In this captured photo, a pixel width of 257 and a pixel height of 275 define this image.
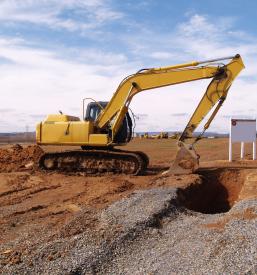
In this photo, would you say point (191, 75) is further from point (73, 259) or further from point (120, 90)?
point (73, 259)

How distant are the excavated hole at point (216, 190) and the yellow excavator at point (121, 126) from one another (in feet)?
3.08

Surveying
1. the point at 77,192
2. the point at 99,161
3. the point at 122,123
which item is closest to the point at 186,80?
the point at 122,123

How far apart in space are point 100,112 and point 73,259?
39.4 feet

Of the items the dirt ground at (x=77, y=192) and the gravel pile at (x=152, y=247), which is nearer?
the gravel pile at (x=152, y=247)

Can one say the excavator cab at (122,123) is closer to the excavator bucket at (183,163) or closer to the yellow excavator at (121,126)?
the yellow excavator at (121,126)

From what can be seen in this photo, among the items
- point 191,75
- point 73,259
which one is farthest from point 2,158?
point 73,259

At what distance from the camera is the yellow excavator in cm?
1733

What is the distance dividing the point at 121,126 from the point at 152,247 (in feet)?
35.2

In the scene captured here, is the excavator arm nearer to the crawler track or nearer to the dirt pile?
the crawler track

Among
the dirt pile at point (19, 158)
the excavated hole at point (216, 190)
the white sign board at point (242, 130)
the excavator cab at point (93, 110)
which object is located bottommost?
the excavated hole at point (216, 190)

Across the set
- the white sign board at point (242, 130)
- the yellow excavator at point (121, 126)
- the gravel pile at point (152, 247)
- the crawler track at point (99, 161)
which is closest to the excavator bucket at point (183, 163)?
the yellow excavator at point (121, 126)

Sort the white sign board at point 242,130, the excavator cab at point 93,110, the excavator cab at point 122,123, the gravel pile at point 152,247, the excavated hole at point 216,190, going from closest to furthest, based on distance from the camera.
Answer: the gravel pile at point 152,247 → the excavated hole at point 216,190 → the excavator cab at point 122,123 → the excavator cab at point 93,110 → the white sign board at point 242,130

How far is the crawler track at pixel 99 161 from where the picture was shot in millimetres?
18234

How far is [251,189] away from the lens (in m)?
15.1
